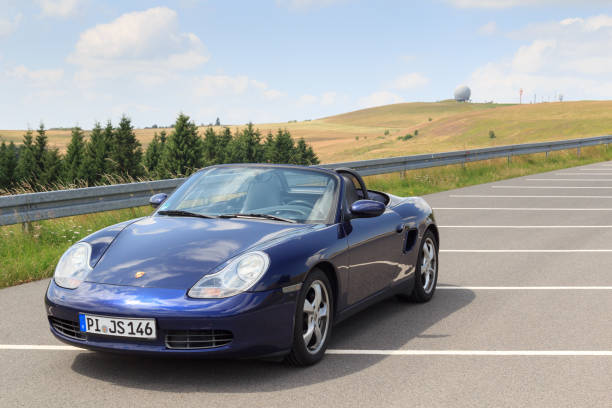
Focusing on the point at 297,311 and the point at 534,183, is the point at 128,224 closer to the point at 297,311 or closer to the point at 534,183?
the point at 297,311

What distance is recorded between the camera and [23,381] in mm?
4621

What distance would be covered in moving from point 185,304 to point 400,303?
10.3 ft

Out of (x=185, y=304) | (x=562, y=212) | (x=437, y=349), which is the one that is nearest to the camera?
(x=185, y=304)

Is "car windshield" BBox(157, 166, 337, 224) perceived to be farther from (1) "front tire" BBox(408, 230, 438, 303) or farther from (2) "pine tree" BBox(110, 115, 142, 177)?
(2) "pine tree" BBox(110, 115, 142, 177)

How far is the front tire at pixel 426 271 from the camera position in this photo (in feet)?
22.7

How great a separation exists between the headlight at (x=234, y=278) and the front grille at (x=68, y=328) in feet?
2.53

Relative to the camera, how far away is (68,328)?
4727 mm

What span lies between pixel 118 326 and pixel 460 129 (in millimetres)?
A: 109788

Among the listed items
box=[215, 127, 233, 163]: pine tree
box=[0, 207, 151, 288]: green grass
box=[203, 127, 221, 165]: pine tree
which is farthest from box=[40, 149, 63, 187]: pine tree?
box=[0, 207, 151, 288]: green grass

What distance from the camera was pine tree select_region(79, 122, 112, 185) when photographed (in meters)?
94.9

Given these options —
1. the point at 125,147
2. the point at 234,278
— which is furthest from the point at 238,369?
the point at 125,147

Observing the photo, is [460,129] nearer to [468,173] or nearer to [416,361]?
[468,173]

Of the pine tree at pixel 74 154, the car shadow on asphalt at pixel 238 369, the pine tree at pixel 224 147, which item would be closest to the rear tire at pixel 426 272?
the car shadow on asphalt at pixel 238 369

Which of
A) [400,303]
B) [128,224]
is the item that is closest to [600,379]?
[400,303]
